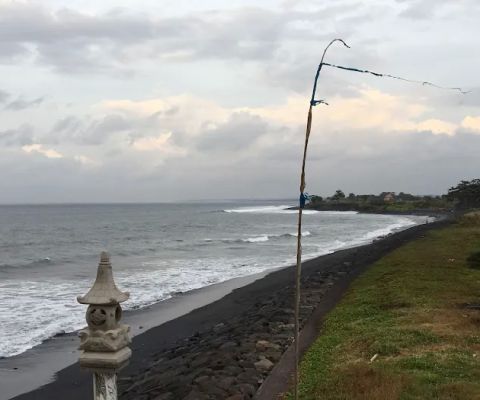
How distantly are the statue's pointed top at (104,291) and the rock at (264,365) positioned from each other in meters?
5.57

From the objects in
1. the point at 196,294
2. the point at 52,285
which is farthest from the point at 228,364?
the point at 52,285

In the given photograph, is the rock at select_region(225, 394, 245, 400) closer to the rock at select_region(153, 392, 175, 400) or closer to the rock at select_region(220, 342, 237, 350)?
the rock at select_region(153, 392, 175, 400)

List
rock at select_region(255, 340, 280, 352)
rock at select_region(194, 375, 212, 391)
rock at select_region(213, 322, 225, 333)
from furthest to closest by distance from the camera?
rock at select_region(213, 322, 225, 333), rock at select_region(255, 340, 280, 352), rock at select_region(194, 375, 212, 391)

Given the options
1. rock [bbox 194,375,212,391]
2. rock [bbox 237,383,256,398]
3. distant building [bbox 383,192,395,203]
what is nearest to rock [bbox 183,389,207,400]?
rock [bbox 194,375,212,391]

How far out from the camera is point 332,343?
36.3 ft

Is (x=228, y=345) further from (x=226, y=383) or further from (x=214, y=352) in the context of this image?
(x=226, y=383)

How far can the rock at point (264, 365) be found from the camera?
33.1ft

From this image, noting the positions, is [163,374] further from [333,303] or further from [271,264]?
[271,264]

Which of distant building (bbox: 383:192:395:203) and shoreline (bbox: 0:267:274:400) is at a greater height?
distant building (bbox: 383:192:395:203)

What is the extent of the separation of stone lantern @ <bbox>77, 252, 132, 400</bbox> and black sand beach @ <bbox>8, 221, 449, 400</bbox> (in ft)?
13.3

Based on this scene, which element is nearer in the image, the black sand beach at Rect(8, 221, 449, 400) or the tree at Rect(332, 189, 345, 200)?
the black sand beach at Rect(8, 221, 449, 400)

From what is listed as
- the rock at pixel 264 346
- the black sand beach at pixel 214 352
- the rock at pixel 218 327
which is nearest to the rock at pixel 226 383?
the black sand beach at pixel 214 352

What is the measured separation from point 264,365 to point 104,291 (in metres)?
5.99

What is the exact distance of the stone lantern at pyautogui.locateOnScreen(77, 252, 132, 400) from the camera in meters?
4.96
